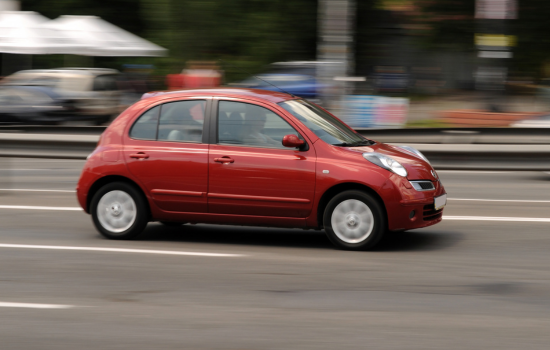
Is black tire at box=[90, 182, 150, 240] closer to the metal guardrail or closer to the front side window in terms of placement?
the front side window

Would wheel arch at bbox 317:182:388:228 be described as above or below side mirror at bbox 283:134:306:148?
below

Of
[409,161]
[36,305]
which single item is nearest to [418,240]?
[409,161]

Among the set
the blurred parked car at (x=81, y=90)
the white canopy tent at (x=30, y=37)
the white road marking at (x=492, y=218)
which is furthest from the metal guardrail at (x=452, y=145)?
the white canopy tent at (x=30, y=37)

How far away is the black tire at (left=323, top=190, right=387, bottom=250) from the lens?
23.6 feet

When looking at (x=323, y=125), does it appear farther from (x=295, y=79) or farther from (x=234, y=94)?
(x=295, y=79)

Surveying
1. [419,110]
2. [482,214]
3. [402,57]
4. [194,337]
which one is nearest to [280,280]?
[194,337]

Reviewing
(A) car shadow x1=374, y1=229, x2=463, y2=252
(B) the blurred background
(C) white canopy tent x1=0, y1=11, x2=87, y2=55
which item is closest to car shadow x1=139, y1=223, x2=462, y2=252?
(A) car shadow x1=374, y1=229, x2=463, y2=252

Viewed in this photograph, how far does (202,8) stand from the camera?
3042 centimetres

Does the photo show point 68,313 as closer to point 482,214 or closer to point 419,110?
point 482,214

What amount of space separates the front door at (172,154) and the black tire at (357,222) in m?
1.21

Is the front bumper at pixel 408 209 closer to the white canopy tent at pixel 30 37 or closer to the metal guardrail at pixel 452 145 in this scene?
the metal guardrail at pixel 452 145

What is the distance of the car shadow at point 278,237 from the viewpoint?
766cm

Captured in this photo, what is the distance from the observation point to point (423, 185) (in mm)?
7328

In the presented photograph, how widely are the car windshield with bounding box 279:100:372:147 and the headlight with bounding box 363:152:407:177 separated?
0.31 m
